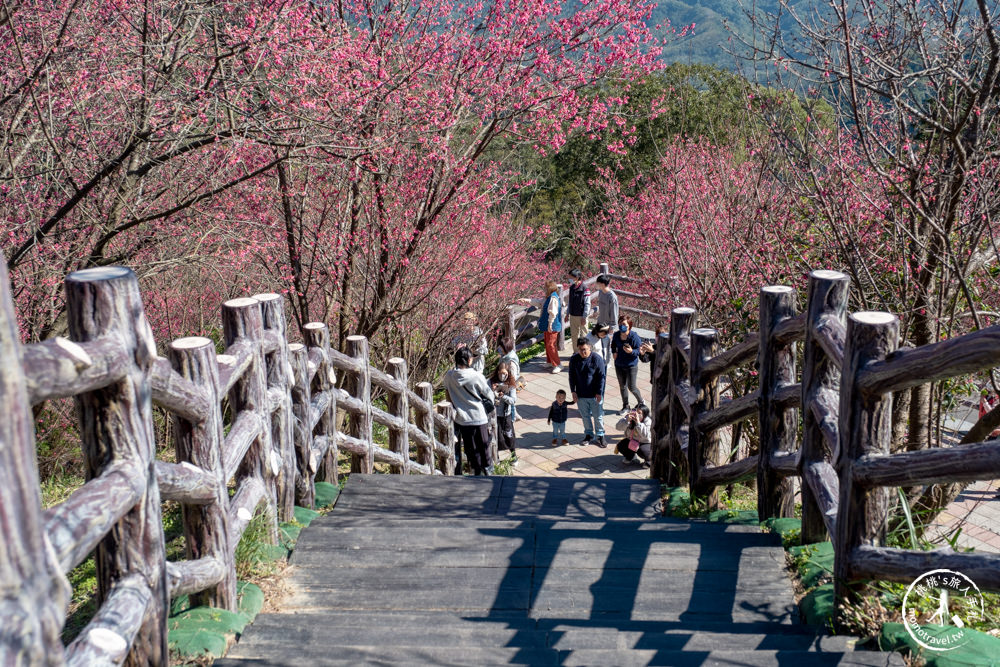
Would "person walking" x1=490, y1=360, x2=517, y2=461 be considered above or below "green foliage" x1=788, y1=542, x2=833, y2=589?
below

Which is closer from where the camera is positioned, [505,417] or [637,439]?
[637,439]

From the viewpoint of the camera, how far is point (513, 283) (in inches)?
574

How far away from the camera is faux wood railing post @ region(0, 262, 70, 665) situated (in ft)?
3.98

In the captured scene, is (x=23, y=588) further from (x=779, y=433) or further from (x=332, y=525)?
(x=779, y=433)

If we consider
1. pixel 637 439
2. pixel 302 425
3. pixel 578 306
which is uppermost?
pixel 302 425

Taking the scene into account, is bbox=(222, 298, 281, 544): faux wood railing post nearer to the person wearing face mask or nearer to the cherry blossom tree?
the cherry blossom tree

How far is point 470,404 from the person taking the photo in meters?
7.21

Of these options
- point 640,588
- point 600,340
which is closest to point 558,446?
point 600,340

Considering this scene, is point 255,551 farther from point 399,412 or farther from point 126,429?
point 399,412

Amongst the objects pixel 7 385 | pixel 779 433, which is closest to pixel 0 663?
pixel 7 385

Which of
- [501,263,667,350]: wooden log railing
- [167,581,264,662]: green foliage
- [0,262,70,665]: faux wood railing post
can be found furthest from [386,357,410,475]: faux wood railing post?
[501,263,667,350]: wooden log railing

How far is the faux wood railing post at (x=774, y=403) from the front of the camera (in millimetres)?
4055

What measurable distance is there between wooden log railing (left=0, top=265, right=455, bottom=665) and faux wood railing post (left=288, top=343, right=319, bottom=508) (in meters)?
0.06

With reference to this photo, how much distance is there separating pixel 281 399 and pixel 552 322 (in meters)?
8.61
